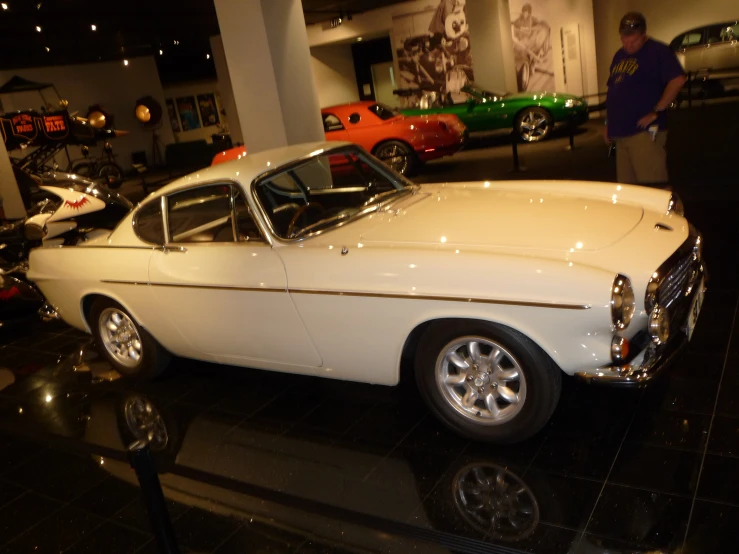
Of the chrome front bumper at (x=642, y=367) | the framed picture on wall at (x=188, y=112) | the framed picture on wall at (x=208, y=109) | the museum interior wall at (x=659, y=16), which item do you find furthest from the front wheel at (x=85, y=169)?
the chrome front bumper at (x=642, y=367)

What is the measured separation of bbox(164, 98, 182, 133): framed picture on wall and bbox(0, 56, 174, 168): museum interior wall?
22.1 inches

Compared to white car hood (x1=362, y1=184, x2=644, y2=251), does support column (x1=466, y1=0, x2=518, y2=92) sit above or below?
above

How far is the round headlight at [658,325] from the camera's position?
295 cm

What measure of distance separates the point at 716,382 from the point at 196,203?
338 cm

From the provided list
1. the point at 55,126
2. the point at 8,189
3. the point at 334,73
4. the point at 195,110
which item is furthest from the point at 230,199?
the point at 195,110

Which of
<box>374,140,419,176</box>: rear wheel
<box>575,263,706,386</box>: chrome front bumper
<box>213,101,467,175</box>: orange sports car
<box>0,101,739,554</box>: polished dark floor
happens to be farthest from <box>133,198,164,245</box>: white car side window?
<box>374,140,419,176</box>: rear wheel

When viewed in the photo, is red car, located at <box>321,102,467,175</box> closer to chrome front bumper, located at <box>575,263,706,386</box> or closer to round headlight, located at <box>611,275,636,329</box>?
chrome front bumper, located at <box>575,263,706,386</box>

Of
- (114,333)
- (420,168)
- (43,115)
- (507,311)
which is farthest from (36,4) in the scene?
(507,311)

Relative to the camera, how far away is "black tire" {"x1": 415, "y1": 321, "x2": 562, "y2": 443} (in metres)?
3.05

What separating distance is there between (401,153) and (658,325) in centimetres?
963

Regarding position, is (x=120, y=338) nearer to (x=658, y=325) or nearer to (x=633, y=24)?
(x=658, y=325)

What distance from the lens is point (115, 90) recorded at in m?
24.0

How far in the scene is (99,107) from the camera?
22.8m

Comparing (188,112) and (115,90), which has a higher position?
(115,90)
